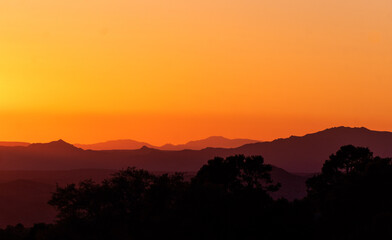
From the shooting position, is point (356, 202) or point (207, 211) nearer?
point (207, 211)

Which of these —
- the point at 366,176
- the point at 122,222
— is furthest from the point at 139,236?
the point at 366,176

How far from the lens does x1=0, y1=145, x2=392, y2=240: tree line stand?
6375cm

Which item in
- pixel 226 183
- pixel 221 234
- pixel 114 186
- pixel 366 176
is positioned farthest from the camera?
pixel 226 183

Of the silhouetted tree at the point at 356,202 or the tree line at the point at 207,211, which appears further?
the silhouetted tree at the point at 356,202

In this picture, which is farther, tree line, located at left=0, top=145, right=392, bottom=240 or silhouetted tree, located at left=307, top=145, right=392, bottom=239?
silhouetted tree, located at left=307, top=145, right=392, bottom=239

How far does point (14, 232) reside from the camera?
97.6m

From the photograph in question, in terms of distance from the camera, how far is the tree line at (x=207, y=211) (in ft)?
209

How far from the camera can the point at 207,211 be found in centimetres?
6431

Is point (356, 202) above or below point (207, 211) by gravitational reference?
above

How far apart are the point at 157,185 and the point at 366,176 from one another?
22.8 meters

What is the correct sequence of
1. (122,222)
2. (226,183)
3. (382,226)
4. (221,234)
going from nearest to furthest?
1. (382,226)
2. (221,234)
3. (122,222)
4. (226,183)

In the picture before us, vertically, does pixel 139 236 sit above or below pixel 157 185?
below

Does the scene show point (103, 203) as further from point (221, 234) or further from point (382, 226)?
point (382, 226)

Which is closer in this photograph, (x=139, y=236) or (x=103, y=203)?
(x=139, y=236)
